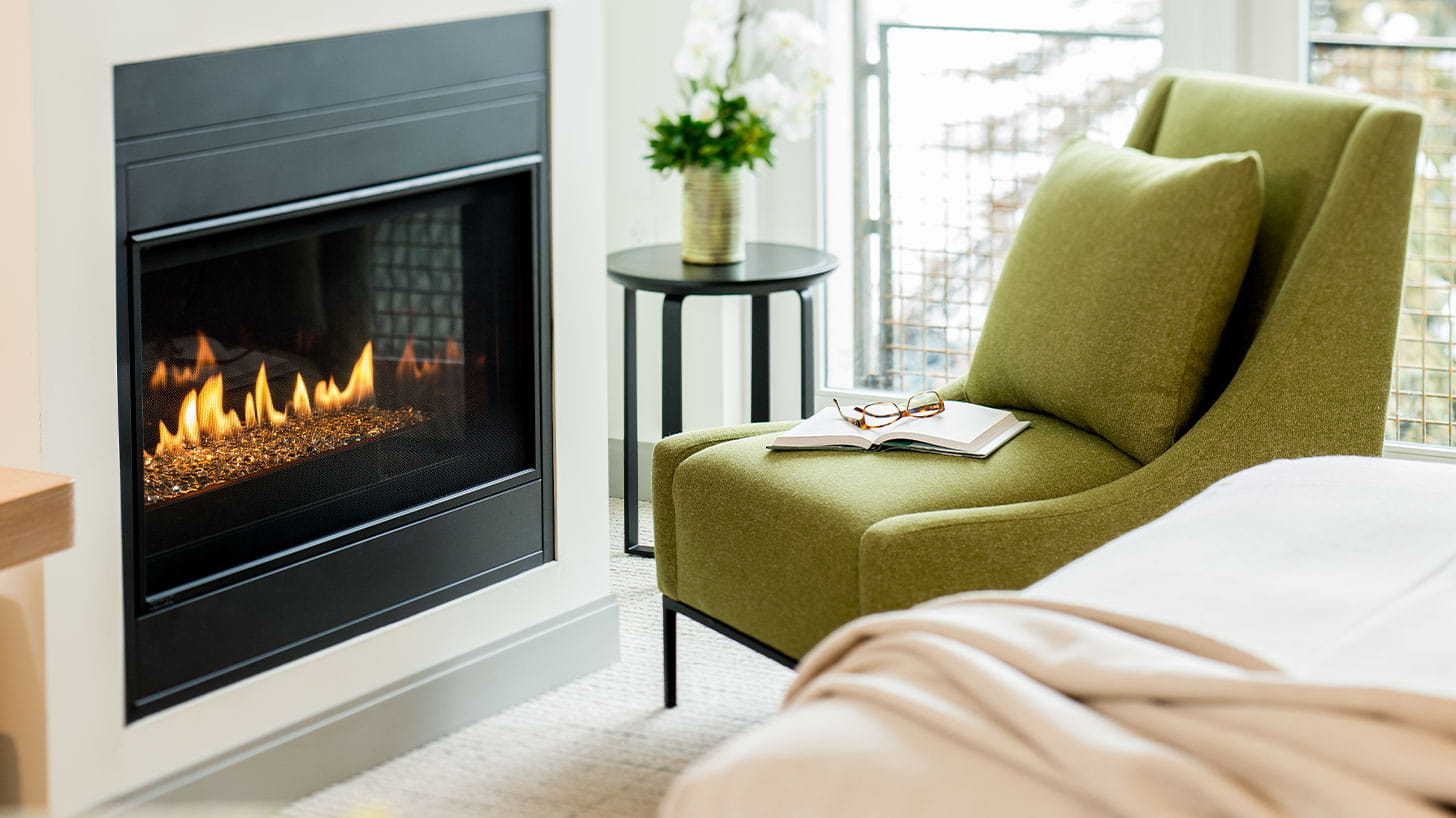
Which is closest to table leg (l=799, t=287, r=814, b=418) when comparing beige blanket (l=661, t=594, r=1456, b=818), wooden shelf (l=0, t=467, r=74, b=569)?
wooden shelf (l=0, t=467, r=74, b=569)

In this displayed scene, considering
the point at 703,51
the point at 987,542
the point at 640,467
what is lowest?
the point at 640,467

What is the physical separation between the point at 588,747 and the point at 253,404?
2.57 ft

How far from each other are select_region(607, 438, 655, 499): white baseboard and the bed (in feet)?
8.70

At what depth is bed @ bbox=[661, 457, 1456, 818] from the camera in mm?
1051

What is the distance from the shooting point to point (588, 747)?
265 centimetres

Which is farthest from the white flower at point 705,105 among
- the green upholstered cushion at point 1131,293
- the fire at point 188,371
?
the fire at point 188,371

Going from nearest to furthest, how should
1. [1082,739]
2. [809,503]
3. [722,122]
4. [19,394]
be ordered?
[1082,739], [19,394], [809,503], [722,122]

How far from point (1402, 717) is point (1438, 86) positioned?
2619 millimetres

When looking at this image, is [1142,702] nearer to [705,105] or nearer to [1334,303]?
[1334,303]

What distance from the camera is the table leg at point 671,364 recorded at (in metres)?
3.46

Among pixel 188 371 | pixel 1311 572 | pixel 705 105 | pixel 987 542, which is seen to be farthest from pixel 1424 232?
pixel 188 371

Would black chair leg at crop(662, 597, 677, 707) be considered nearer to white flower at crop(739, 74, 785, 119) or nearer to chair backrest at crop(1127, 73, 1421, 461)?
chair backrest at crop(1127, 73, 1421, 461)

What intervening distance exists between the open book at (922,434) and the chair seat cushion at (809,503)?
0.02m

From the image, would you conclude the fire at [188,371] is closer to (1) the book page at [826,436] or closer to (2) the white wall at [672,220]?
(1) the book page at [826,436]
